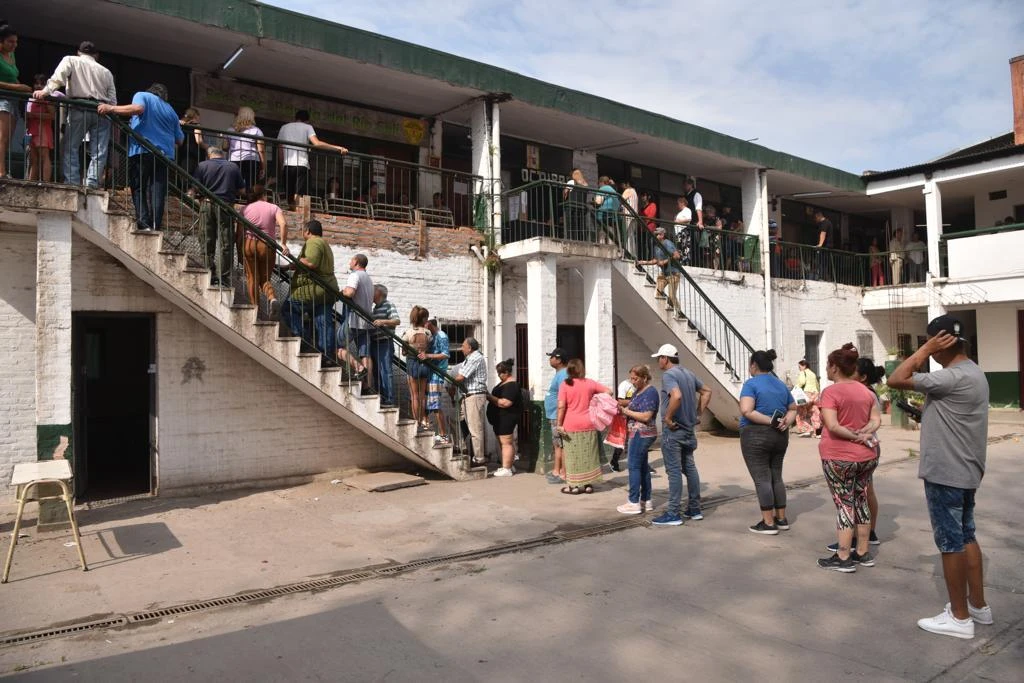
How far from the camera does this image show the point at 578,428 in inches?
323

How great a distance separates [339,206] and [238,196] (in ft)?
5.65

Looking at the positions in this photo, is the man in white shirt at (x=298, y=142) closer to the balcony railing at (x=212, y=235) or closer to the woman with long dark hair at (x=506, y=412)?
the balcony railing at (x=212, y=235)

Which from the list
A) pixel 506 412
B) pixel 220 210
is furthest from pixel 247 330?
pixel 506 412

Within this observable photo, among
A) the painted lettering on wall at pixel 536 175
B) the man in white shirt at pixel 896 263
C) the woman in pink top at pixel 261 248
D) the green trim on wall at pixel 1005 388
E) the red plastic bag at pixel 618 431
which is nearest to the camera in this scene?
the woman in pink top at pixel 261 248

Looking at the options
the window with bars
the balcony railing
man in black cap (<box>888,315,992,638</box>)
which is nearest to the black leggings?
man in black cap (<box>888,315,992,638</box>)

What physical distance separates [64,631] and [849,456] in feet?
18.2

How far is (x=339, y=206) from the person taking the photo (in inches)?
429

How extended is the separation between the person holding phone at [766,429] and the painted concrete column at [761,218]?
9.69m

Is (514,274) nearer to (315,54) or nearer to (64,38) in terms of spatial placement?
(315,54)

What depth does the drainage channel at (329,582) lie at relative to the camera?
179 inches

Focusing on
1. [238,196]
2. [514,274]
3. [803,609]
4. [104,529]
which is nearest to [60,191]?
[238,196]

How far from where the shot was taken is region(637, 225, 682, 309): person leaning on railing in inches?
493

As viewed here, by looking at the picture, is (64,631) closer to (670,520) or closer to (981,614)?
(670,520)

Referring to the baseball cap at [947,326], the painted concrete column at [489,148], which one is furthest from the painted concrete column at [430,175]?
the baseball cap at [947,326]
